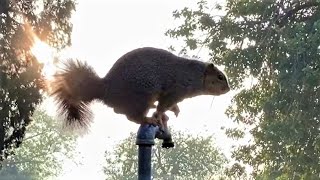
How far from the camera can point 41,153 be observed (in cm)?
1650

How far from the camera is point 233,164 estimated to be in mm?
6609

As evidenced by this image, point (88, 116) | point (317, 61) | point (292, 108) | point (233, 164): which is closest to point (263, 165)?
point (233, 164)

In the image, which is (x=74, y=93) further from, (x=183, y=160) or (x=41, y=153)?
(x=41, y=153)

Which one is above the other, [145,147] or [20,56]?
[20,56]

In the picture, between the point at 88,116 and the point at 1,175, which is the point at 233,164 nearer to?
the point at 88,116

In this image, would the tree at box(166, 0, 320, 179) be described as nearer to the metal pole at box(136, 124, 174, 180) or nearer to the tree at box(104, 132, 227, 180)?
the metal pole at box(136, 124, 174, 180)

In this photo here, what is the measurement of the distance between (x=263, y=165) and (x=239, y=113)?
53 centimetres

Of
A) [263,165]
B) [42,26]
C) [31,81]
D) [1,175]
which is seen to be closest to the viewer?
[31,81]

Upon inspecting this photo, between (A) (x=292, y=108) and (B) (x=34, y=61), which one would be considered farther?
(A) (x=292, y=108)

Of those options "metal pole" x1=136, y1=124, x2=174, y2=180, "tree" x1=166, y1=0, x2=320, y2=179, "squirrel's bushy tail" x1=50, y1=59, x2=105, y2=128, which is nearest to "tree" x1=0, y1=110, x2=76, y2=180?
"tree" x1=166, y1=0, x2=320, y2=179

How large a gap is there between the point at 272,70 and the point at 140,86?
15.5 ft

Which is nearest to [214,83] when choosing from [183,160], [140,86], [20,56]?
[140,86]

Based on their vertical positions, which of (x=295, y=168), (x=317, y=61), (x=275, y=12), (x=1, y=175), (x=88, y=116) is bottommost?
(x=88, y=116)

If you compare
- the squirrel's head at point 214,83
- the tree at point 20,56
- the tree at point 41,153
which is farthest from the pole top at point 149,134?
the tree at point 41,153
